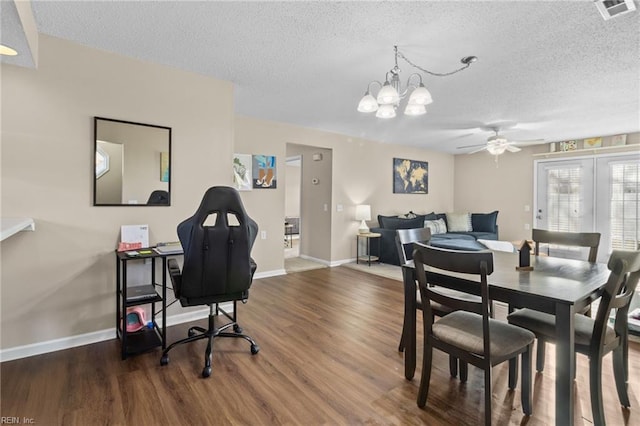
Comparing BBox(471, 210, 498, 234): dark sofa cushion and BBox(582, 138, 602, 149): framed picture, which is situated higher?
BBox(582, 138, 602, 149): framed picture

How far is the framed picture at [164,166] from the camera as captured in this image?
2945 millimetres

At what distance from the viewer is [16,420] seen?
1.68 meters

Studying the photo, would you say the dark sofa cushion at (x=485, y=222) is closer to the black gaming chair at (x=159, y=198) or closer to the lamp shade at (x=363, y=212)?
the lamp shade at (x=363, y=212)

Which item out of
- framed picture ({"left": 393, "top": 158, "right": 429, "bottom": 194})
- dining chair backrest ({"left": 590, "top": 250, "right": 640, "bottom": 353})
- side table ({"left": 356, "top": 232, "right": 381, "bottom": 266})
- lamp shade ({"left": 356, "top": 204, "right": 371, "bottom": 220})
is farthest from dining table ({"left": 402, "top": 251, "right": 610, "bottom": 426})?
framed picture ({"left": 393, "top": 158, "right": 429, "bottom": 194})

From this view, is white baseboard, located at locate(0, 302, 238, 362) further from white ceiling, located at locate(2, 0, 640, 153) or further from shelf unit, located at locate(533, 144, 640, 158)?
shelf unit, located at locate(533, 144, 640, 158)

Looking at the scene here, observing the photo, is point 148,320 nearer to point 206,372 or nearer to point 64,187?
point 206,372

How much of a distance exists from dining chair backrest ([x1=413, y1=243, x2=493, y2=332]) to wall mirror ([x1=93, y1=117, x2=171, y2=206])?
2432mm

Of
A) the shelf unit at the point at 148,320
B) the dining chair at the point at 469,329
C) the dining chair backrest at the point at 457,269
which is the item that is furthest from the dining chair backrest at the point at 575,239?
the shelf unit at the point at 148,320

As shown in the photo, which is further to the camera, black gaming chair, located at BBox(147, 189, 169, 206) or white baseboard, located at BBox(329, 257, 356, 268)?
white baseboard, located at BBox(329, 257, 356, 268)

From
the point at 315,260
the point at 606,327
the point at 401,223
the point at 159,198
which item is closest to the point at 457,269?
the point at 606,327

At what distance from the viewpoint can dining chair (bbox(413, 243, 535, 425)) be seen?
154cm

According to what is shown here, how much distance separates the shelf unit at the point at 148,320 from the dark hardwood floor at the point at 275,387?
0.09 meters

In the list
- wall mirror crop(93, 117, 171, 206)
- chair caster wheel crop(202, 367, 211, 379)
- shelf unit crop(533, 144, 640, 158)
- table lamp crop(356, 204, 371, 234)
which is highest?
shelf unit crop(533, 144, 640, 158)

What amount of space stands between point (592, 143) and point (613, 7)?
520cm
